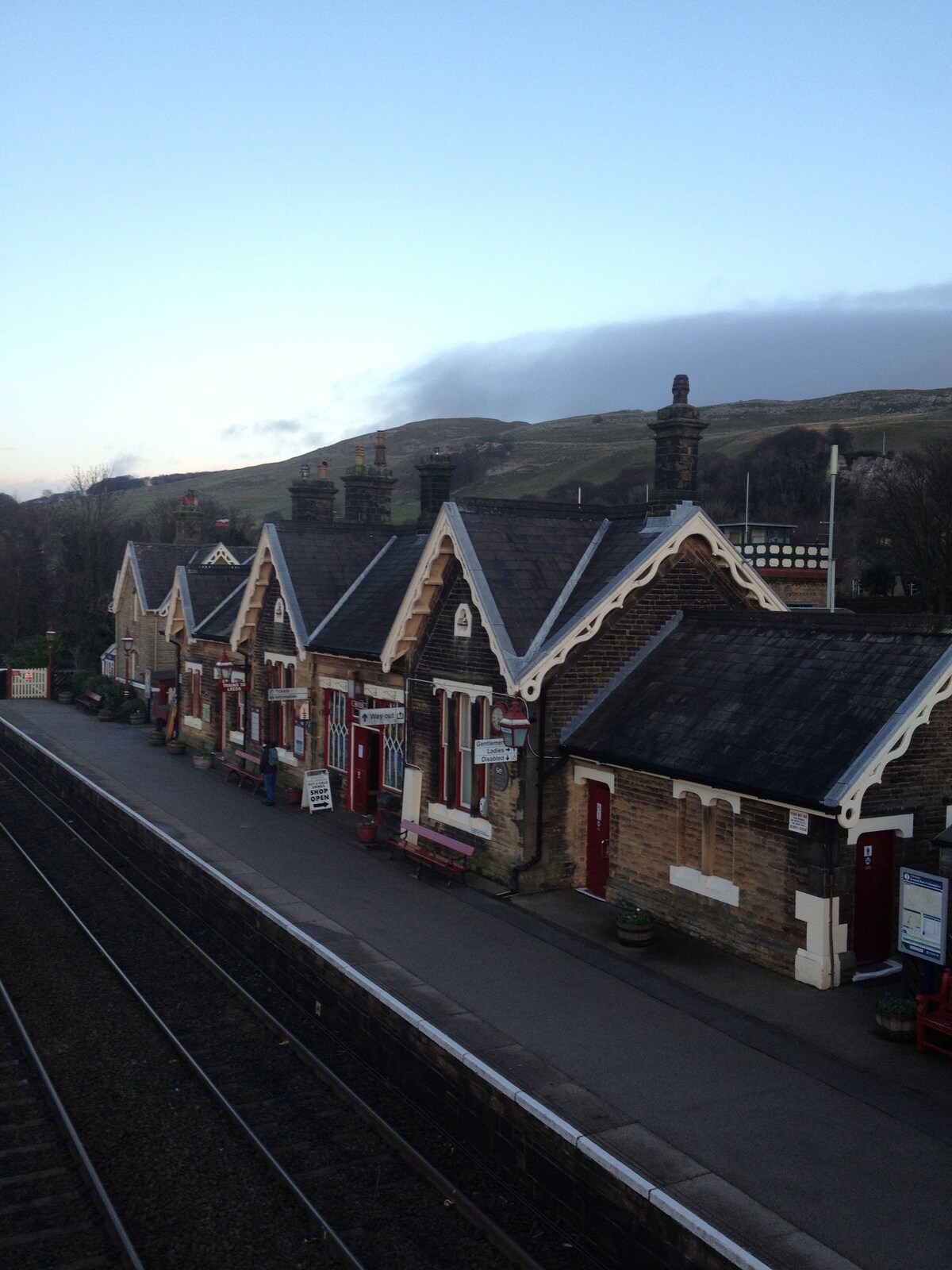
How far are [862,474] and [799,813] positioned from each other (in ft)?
247

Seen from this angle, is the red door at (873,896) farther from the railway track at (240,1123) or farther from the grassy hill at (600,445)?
the grassy hill at (600,445)

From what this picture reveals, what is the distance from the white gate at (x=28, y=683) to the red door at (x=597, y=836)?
34530 millimetres

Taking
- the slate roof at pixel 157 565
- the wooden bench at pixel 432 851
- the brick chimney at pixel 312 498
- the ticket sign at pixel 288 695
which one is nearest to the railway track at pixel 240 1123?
the wooden bench at pixel 432 851

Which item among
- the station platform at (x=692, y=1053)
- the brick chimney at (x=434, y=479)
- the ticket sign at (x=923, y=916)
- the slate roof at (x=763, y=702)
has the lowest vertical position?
the station platform at (x=692, y=1053)

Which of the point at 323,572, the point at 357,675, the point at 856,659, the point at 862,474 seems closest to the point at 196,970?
the point at 357,675

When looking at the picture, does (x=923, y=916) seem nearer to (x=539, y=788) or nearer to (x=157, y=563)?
(x=539, y=788)

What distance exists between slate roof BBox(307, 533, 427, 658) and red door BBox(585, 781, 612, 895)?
18.6ft

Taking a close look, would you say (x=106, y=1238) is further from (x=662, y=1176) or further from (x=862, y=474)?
(x=862, y=474)

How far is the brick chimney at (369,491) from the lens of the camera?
94.3 ft

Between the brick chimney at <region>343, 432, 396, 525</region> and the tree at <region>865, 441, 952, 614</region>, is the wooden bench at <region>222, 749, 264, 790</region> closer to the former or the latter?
the brick chimney at <region>343, 432, 396, 525</region>

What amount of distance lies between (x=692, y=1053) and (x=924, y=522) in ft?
124

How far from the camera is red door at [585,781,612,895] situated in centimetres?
1633

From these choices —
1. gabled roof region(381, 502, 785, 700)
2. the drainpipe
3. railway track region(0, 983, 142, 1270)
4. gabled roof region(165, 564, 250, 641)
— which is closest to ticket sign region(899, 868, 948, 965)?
the drainpipe

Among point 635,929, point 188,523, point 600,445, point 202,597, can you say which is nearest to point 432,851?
point 635,929
